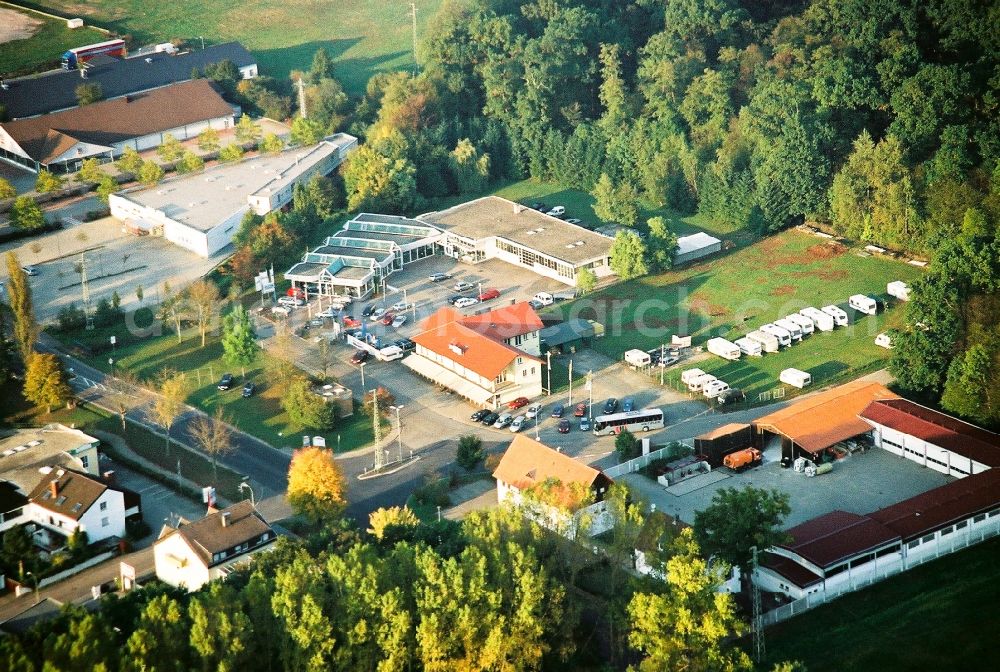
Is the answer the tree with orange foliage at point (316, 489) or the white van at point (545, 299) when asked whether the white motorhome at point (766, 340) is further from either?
the tree with orange foliage at point (316, 489)

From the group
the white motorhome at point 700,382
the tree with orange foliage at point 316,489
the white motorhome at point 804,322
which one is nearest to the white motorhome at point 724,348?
the white motorhome at point 700,382

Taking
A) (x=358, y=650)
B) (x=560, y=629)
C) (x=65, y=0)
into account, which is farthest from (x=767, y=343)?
(x=65, y=0)

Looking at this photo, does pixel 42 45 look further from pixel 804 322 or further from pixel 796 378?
pixel 796 378

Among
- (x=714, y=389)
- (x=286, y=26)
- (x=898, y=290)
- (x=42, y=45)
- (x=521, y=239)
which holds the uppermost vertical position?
(x=42, y=45)

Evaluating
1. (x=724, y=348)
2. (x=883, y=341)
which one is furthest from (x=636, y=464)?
(x=883, y=341)

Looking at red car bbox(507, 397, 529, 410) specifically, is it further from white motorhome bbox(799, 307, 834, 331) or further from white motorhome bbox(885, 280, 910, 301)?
white motorhome bbox(885, 280, 910, 301)

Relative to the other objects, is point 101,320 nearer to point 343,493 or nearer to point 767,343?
point 343,493

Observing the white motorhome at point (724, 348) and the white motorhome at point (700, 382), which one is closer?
the white motorhome at point (700, 382)

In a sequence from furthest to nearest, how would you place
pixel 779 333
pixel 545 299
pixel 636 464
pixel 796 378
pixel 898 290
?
pixel 545 299
pixel 898 290
pixel 779 333
pixel 796 378
pixel 636 464
